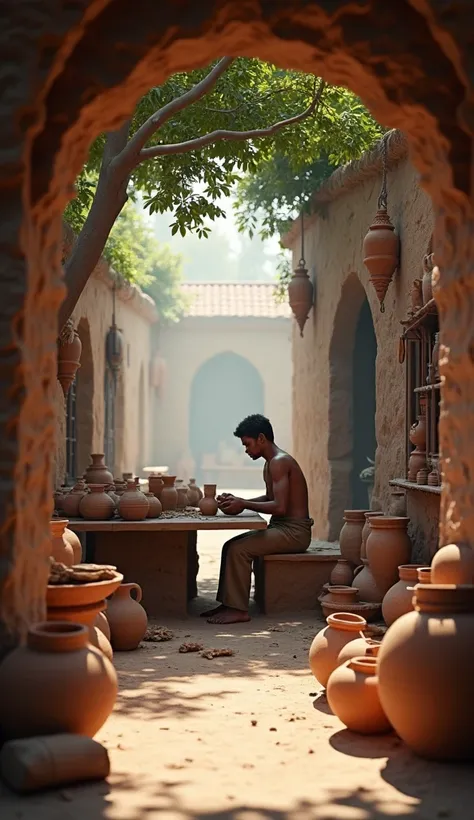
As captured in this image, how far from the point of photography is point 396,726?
3.41 m

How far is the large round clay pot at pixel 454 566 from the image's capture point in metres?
3.63

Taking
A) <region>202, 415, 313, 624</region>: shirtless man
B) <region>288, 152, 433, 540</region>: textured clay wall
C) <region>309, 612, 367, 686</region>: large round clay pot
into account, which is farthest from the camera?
<region>288, 152, 433, 540</region>: textured clay wall

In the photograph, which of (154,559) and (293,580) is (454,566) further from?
(154,559)

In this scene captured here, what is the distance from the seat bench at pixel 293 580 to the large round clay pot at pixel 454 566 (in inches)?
130

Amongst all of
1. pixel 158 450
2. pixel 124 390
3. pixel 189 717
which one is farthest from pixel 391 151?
pixel 158 450

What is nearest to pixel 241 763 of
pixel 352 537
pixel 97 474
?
pixel 352 537

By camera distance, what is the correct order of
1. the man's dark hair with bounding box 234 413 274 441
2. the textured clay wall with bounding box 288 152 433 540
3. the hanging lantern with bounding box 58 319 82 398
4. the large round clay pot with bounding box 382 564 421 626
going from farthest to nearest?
1. the hanging lantern with bounding box 58 319 82 398
2. the textured clay wall with bounding box 288 152 433 540
3. the man's dark hair with bounding box 234 413 274 441
4. the large round clay pot with bounding box 382 564 421 626

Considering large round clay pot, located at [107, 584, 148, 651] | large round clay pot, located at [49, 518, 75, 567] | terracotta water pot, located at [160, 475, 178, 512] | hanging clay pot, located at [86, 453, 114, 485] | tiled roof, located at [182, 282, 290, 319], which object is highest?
tiled roof, located at [182, 282, 290, 319]

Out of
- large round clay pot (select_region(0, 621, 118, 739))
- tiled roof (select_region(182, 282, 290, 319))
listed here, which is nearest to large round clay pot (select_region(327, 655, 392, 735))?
large round clay pot (select_region(0, 621, 118, 739))

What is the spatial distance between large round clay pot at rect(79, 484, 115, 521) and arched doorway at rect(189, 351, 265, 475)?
57.7 ft

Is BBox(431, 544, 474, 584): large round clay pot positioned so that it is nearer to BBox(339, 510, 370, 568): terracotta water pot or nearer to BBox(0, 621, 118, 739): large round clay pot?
BBox(0, 621, 118, 739): large round clay pot

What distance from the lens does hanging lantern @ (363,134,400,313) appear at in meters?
7.46

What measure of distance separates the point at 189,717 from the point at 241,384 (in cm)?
2132

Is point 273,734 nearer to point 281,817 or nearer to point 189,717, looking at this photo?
point 189,717
